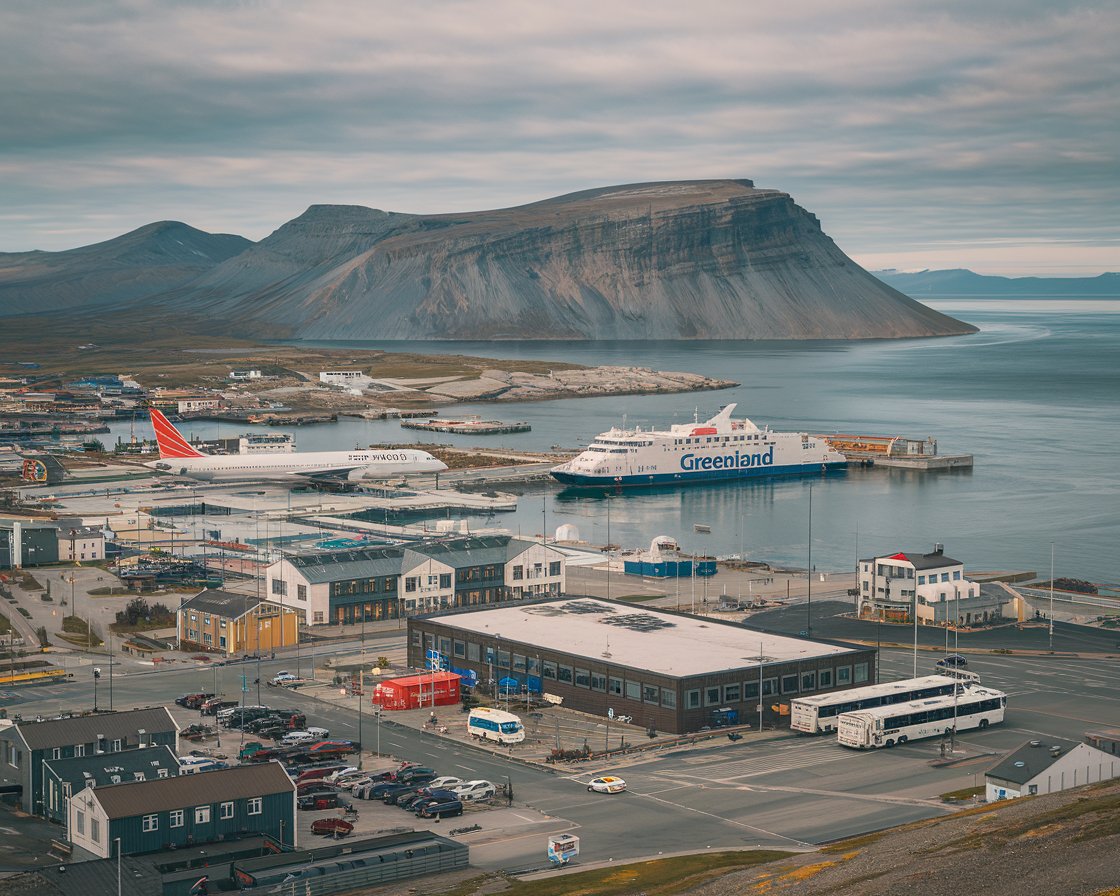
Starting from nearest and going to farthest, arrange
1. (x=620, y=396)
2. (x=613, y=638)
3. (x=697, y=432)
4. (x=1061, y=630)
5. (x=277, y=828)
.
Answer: (x=277, y=828), (x=613, y=638), (x=1061, y=630), (x=697, y=432), (x=620, y=396)

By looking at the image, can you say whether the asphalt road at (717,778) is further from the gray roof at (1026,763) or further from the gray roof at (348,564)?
the gray roof at (348,564)

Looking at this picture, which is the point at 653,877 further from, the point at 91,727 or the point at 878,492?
the point at 878,492

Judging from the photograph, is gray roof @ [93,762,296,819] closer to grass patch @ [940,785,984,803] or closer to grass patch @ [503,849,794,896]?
grass patch @ [503,849,794,896]

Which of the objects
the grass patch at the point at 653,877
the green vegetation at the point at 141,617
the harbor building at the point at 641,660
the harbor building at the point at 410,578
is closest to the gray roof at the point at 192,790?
the grass patch at the point at 653,877

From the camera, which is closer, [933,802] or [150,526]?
[933,802]

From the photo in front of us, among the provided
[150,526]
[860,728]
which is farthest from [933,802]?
[150,526]

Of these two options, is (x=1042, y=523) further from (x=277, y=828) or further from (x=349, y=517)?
(x=277, y=828)
